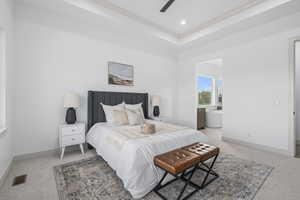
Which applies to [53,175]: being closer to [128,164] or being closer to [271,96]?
[128,164]

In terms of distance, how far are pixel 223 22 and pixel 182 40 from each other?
1286 millimetres

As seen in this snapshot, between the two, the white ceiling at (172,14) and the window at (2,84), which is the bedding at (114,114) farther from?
the white ceiling at (172,14)

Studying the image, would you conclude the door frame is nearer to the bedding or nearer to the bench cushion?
the bench cushion

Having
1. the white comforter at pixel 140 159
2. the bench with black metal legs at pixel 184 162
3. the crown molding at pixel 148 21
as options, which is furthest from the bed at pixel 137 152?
the crown molding at pixel 148 21

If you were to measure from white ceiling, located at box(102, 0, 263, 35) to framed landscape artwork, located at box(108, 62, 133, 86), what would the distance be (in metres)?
1.32

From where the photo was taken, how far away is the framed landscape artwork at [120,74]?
3.71 metres

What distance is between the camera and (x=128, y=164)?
168cm

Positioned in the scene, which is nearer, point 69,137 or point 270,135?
point 69,137

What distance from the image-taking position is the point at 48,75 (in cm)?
290

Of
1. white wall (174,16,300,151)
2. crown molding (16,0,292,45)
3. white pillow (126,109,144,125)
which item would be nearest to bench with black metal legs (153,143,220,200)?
white pillow (126,109,144,125)

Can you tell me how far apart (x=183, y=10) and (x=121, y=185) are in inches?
143

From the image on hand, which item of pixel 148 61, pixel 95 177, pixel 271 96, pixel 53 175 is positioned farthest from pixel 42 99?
pixel 271 96

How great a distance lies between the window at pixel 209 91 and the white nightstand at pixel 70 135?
18.5 ft

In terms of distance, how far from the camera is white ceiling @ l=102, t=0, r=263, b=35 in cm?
279
